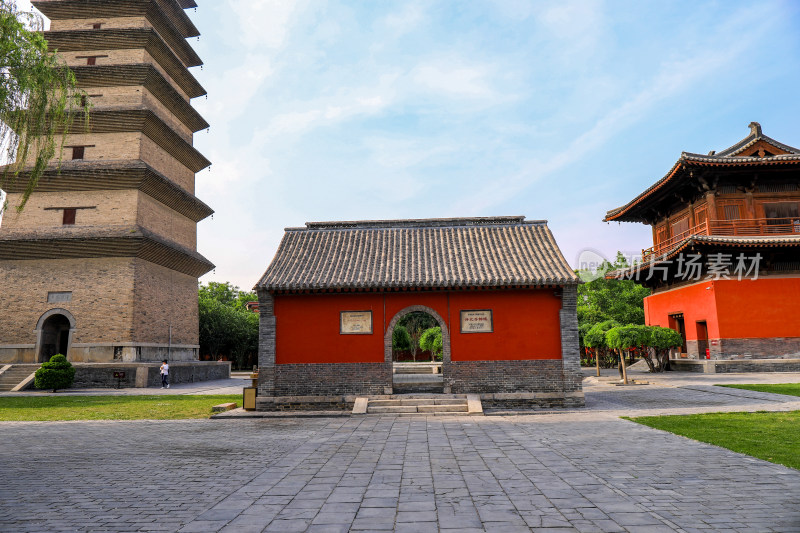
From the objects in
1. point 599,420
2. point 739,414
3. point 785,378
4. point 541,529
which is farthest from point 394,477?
point 785,378

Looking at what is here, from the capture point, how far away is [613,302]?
32.2m

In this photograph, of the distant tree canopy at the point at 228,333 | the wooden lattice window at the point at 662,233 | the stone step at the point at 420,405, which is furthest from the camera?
the distant tree canopy at the point at 228,333

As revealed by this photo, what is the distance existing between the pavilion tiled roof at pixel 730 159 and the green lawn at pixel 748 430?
13.0 meters

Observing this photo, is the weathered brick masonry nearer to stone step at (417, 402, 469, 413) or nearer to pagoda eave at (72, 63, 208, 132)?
stone step at (417, 402, 469, 413)

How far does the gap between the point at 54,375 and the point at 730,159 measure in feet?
90.5

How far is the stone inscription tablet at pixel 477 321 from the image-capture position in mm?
12672

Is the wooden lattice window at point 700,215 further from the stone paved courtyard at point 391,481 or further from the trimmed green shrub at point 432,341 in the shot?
the stone paved courtyard at point 391,481

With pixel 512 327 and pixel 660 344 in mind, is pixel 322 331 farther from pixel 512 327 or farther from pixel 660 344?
pixel 660 344

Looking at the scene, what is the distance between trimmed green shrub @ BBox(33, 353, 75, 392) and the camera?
18.0 meters

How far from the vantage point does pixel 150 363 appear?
20.9m

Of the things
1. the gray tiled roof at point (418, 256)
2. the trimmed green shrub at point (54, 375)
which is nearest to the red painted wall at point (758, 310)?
the gray tiled roof at point (418, 256)

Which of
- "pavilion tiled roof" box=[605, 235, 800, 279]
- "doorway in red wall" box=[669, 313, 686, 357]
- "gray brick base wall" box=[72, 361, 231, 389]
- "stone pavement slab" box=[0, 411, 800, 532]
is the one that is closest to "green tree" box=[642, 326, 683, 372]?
"doorway in red wall" box=[669, 313, 686, 357]

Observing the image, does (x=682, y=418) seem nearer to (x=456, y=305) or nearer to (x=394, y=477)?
(x=456, y=305)

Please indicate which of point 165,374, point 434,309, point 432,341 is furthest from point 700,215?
point 165,374
